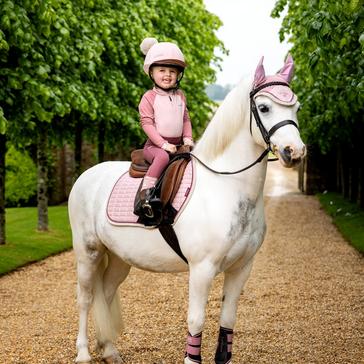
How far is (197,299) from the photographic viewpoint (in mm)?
5418

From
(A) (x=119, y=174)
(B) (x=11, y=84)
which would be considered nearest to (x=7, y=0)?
(B) (x=11, y=84)

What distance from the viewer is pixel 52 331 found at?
26.6ft

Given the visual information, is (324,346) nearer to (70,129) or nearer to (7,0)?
(7,0)

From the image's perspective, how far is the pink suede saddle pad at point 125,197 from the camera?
5.65 metres

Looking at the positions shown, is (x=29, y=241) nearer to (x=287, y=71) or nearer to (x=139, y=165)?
(x=139, y=165)

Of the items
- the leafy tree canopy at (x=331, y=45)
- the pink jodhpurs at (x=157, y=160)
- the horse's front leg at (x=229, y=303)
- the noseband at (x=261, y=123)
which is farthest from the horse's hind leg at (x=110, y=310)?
the leafy tree canopy at (x=331, y=45)

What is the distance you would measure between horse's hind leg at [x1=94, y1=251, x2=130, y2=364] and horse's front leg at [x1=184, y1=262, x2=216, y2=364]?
1.31 meters

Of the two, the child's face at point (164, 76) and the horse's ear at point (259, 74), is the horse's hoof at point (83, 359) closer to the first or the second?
the child's face at point (164, 76)

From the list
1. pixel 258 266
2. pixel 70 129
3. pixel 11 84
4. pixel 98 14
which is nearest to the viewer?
pixel 11 84

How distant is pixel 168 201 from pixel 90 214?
4.26 feet

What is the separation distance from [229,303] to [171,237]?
0.78 m

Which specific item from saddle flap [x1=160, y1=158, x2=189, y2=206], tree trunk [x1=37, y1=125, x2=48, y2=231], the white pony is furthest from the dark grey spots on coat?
tree trunk [x1=37, y1=125, x2=48, y2=231]

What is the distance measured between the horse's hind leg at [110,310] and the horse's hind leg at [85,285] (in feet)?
0.45

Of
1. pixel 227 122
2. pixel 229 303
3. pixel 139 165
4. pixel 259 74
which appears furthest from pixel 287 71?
pixel 229 303
